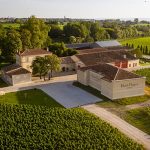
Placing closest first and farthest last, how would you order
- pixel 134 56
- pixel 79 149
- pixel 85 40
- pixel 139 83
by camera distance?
pixel 79 149
pixel 139 83
pixel 134 56
pixel 85 40

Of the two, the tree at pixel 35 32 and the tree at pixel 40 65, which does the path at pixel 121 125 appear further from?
the tree at pixel 35 32

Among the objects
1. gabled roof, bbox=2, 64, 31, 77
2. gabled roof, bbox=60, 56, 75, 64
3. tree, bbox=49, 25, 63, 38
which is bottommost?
gabled roof, bbox=2, 64, 31, 77

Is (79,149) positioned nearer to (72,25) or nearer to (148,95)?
(148,95)

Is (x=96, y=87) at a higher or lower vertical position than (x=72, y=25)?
lower

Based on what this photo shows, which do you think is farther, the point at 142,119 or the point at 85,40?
the point at 85,40

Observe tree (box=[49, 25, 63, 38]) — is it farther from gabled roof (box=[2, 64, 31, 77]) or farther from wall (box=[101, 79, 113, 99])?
wall (box=[101, 79, 113, 99])

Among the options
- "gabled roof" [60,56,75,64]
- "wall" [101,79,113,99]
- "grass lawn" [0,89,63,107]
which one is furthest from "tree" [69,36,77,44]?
"wall" [101,79,113,99]

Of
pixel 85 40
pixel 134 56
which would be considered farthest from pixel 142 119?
pixel 85 40
